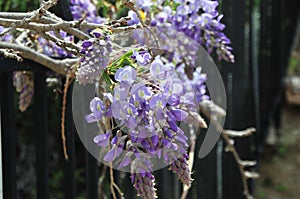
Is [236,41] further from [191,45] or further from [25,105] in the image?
[25,105]

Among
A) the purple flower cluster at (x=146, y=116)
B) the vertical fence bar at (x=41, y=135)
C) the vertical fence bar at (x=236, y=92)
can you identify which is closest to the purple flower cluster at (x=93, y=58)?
the purple flower cluster at (x=146, y=116)

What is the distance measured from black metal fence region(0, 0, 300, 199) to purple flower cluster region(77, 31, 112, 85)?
32 cm

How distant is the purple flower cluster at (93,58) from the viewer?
3.07 feet

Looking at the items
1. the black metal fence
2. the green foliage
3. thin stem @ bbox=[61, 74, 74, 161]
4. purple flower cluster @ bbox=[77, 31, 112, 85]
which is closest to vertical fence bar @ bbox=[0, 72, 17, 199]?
the black metal fence

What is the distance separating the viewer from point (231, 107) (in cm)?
245

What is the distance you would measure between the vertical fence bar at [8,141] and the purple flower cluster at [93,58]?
1.25 feet

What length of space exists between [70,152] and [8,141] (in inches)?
7.1

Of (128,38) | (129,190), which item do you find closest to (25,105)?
(128,38)

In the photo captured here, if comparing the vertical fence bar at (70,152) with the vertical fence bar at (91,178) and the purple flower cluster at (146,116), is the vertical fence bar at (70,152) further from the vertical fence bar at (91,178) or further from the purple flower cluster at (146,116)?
the purple flower cluster at (146,116)

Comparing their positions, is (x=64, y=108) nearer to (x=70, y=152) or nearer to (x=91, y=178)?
(x=70, y=152)

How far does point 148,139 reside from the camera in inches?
38.4

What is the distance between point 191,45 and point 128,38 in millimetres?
207

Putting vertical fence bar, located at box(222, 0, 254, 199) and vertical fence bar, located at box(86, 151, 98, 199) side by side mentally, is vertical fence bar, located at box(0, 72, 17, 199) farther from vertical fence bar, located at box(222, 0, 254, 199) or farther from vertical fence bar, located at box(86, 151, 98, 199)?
vertical fence bar, located at box(222, 0, 254, 199)

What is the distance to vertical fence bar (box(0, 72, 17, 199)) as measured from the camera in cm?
131
